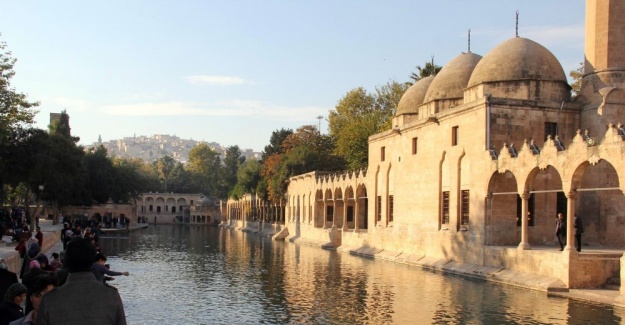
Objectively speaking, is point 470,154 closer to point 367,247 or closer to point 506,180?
point 506,180

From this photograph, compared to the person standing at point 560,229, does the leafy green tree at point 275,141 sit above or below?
above

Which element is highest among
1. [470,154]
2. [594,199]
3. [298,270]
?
[470,154]

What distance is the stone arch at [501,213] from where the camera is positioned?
77.2ft

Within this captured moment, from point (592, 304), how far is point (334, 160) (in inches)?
1637

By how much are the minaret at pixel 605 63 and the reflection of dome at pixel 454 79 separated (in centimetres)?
746

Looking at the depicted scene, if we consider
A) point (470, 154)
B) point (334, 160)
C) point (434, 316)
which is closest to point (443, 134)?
point (470, 154)

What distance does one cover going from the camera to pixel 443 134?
27.1m

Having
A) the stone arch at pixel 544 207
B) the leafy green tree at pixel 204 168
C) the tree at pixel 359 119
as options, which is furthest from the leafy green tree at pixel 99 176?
the leafy green tree at pixel 204 168

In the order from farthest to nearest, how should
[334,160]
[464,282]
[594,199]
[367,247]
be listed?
1. [334,160]
2. [367,247]
3. [594,199]
4. [464,282]

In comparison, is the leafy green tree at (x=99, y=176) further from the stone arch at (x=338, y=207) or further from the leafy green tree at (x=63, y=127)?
the stone arch at (x=338, y=207)

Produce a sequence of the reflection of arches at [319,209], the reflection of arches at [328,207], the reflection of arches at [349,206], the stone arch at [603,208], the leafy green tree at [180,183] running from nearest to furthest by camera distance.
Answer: the stone arch at [603,208]
the reflection of arches at [349,206]
the reflection of arches at [328,207]
the reflection of arches at [319,209]
the leafy green tree at [180,183]

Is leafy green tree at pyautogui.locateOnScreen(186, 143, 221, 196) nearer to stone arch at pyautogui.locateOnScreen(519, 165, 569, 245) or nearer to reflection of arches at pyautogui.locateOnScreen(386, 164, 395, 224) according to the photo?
reflection of arches at pyautogui.locateOnScreen(386, 164, 395, 224)

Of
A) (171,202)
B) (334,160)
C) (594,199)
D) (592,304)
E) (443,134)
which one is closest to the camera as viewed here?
(592,304)

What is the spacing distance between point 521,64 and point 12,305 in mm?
23448
